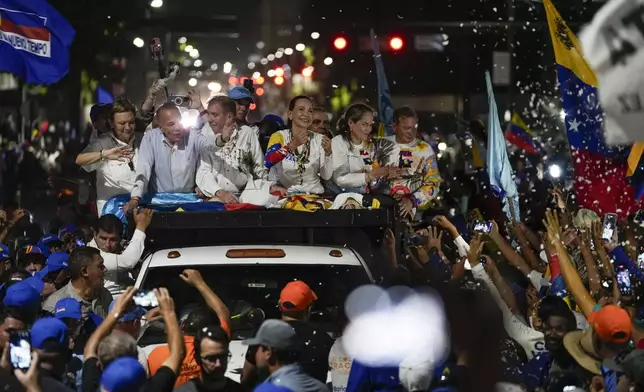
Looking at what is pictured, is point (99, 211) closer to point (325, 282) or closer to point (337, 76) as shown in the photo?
point (325, 282)

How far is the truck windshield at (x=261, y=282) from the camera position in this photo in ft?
29.3

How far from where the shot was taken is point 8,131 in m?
33.0

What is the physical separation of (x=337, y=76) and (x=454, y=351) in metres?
41.2

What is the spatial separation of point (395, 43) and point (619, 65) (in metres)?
19.3

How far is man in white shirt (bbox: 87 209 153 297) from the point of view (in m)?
9.65

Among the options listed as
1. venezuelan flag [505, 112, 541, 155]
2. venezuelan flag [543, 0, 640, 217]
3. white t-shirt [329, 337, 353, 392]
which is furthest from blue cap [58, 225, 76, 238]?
venezuelan flag [505, 112, 541, 155]

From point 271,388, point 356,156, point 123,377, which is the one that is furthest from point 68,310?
point 356,156

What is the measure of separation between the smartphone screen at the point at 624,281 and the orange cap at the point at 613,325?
7.69 feet

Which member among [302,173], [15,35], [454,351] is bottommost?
[454,351]

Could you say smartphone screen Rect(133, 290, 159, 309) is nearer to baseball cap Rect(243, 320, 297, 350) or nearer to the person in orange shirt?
the person in orange shirt

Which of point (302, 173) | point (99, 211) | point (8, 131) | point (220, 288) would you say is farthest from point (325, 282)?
point (8, 131)

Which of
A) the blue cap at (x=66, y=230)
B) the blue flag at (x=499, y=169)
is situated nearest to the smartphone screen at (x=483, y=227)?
the blue flag at (x=499, y=169)

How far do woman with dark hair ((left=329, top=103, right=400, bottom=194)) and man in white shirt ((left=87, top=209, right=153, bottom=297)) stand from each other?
7.65 ft

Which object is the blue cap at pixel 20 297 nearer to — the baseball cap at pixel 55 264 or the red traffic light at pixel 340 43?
the baseball cap at pixel 55 264
